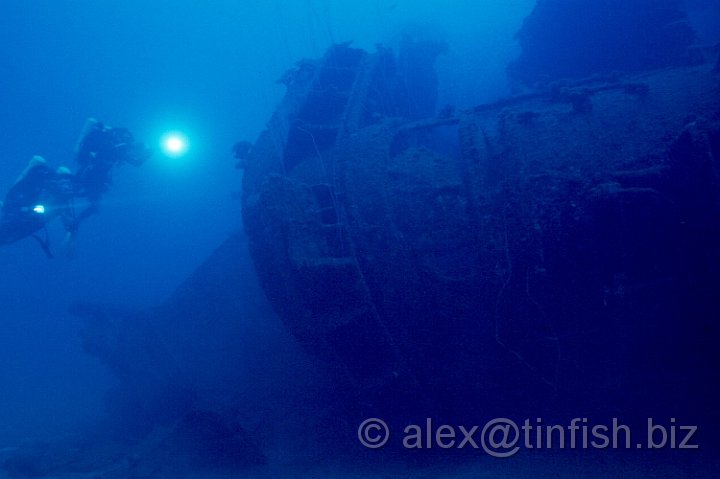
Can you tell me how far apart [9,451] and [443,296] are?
13.6 meters

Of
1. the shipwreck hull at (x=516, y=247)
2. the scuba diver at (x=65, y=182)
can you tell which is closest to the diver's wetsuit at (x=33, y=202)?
the scuba diver at (x=65, y=182)

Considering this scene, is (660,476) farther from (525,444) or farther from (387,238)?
(387,238)

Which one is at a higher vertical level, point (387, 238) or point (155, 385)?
point (387, 238)

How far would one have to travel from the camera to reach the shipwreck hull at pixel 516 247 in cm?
383

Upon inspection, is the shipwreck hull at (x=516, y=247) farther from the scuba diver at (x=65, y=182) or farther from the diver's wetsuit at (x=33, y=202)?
the diver's wetsuit at (x=33, y=202)

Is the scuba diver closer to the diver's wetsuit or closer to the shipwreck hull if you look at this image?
the diver's wetsuit

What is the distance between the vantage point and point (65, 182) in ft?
31.4

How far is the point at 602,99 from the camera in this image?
466 centimetres

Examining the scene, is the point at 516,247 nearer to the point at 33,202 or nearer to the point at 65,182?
the point at 65,182

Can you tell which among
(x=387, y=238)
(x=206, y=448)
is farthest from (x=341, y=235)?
(x=206, y=448)

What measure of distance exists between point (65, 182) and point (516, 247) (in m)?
10.1

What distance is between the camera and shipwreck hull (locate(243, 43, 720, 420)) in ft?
12.6

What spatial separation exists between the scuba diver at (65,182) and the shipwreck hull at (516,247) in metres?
6.24

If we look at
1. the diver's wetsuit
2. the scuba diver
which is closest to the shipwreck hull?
the scuba diver
